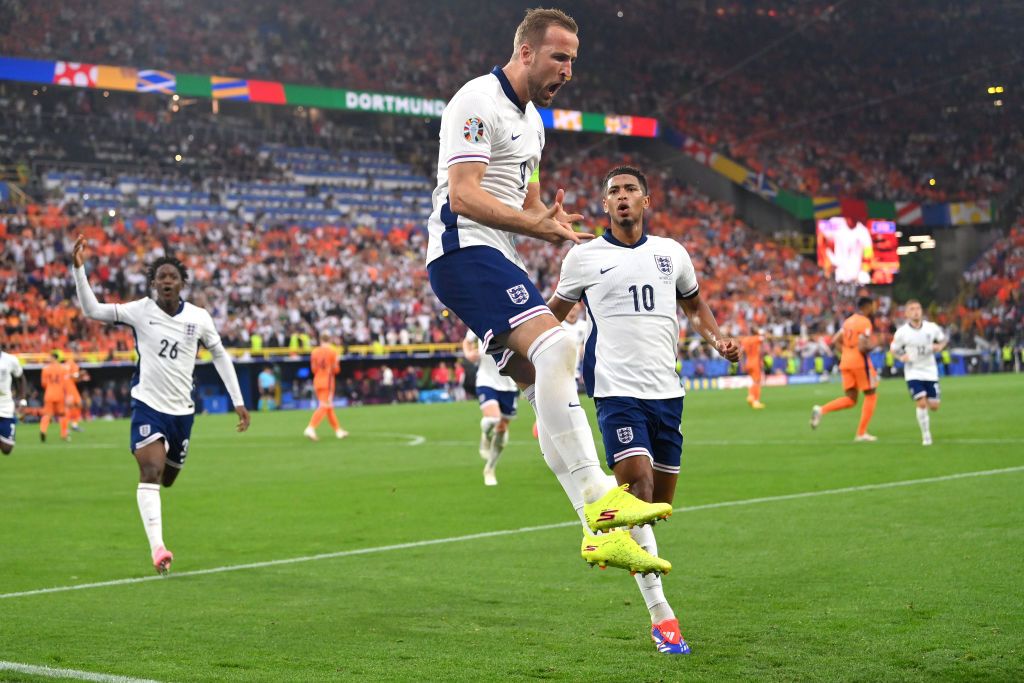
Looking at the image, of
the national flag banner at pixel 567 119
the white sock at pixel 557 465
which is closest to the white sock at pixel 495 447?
the white sock at pixel 557 465

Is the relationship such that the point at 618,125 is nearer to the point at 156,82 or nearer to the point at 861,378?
the point at 156,82

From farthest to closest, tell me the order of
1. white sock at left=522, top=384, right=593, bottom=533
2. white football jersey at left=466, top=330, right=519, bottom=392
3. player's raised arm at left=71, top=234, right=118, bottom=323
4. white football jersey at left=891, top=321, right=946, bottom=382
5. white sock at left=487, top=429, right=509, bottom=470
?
1. white football jersey at left=891, top=321, right=946, bottom=382
2. white football jersey at left=466, top=330, right=519, bottom=392
3. white sock at left=487, top=429, right=509, bottom=470
4. player's raised arm at left=71, top=234, right=118, bottom=323
5. white sock at left=522, top=384, right=593, bottom=533

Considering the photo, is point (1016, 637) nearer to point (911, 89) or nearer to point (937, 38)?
point (937, 38)

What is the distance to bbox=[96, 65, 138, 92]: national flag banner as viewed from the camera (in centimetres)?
4716

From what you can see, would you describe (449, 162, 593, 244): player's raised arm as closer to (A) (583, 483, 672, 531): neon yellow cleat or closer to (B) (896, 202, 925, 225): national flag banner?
(A) (583, 483, 672, 531): neon yellow cleat

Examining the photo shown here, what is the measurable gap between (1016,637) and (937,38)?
58030mm

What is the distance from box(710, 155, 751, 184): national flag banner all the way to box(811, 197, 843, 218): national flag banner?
145 inches

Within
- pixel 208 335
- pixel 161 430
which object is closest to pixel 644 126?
pixel 208 335

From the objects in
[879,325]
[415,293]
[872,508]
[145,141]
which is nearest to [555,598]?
[872,508]

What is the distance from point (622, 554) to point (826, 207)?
59.5 m

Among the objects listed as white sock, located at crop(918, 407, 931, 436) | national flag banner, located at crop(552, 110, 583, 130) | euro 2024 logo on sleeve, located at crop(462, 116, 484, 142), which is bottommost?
white sock, located at crop(918, 407, 931, 436)

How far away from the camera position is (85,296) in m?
10.0

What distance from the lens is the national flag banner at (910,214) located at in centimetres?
6431

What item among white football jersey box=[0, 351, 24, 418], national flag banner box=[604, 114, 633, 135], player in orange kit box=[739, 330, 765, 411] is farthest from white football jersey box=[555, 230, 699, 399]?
national flag banner box=[604, 114, 633, 135]
